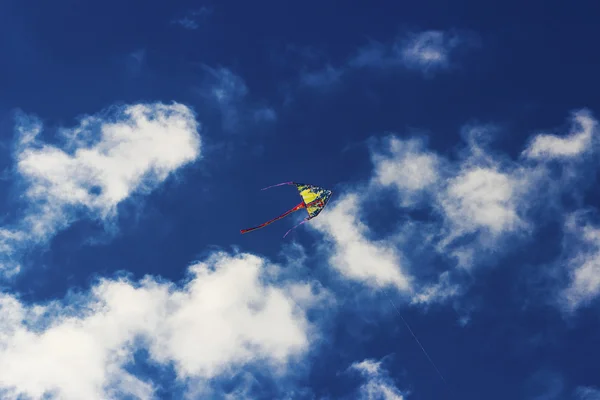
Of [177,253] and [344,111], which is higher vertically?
[344,111]

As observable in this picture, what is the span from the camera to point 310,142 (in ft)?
488

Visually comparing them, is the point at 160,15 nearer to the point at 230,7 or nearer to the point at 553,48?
the point at 230,7

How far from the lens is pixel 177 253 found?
5773 inches

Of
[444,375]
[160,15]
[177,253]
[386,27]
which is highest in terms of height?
[160,15]

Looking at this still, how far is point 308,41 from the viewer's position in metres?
150

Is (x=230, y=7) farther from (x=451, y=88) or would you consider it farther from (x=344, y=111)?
(x=451, y=88)

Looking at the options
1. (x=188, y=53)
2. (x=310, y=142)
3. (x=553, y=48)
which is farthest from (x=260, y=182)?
(x=553, y=48)

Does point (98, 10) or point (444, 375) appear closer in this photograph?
point (444, 375)

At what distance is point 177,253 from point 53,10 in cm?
6850

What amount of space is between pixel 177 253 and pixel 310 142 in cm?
4198

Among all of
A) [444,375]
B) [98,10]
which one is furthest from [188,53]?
[444,375]

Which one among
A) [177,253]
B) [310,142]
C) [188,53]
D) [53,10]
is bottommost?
Answer: [177,253]

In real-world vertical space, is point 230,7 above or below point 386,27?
above

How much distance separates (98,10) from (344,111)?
66827 mm
